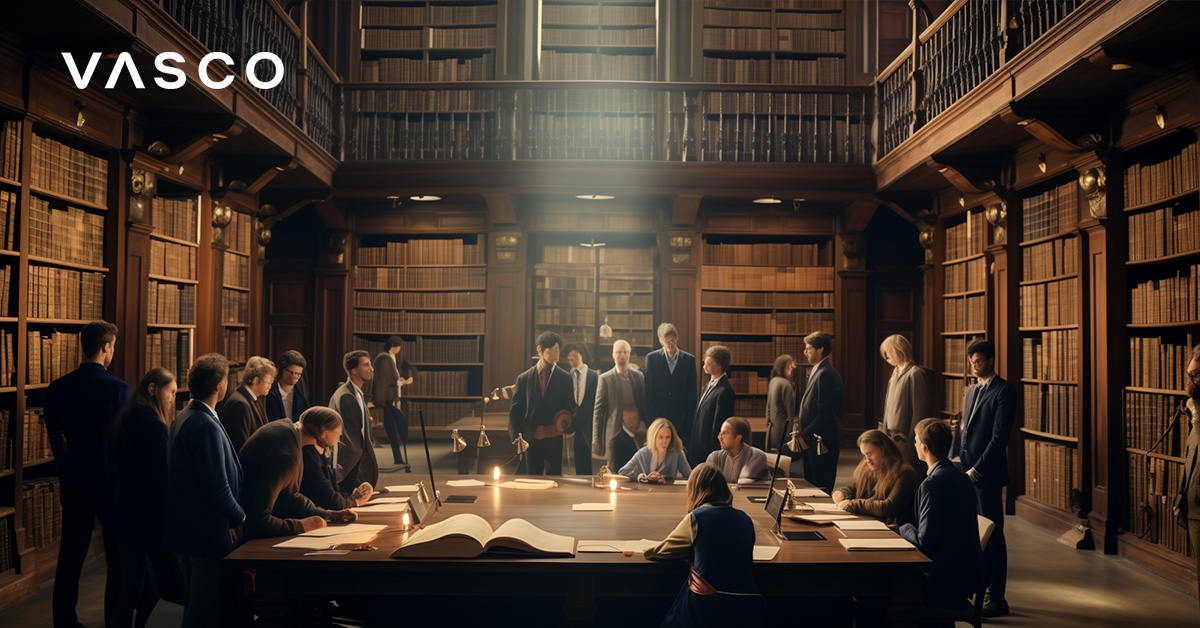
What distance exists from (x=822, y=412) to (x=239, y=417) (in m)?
3.53

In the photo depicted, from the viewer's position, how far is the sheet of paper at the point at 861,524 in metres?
3.25

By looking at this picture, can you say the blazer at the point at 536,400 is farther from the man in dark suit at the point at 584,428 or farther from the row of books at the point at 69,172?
the row of books at the point at 69,172

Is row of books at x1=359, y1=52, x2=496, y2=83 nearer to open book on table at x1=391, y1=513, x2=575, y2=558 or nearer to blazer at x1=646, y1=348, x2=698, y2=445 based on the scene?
blazer at x1=646, y1=348, x2=698, y2=445

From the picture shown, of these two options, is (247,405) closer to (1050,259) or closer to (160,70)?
(160,70)

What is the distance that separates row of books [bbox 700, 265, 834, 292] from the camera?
9.05m

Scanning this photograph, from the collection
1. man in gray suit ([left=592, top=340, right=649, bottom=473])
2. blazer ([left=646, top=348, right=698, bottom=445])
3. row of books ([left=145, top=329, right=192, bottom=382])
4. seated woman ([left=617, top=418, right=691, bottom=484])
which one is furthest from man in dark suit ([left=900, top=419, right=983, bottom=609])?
row of books ([left=145, top=329, right=192, bottom=382])

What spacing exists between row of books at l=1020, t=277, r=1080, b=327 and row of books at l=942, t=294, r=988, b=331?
1.48 ft

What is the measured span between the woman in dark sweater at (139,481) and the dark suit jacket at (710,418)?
307 centimetres

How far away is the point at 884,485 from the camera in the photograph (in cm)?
358

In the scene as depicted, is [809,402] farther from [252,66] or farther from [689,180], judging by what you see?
[252,66]

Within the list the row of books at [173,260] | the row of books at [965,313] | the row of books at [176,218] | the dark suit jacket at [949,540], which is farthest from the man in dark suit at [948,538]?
the row of books at [173,260]

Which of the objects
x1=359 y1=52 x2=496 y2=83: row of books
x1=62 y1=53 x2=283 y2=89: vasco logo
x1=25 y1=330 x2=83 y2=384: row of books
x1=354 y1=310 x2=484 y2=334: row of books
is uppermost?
x1=359 y1=52 x2=496 y2=83: row of books

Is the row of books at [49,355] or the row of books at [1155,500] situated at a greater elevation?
the row of books at [49,355]

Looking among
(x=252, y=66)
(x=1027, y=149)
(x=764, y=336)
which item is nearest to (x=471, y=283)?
(x=764, y=336)
